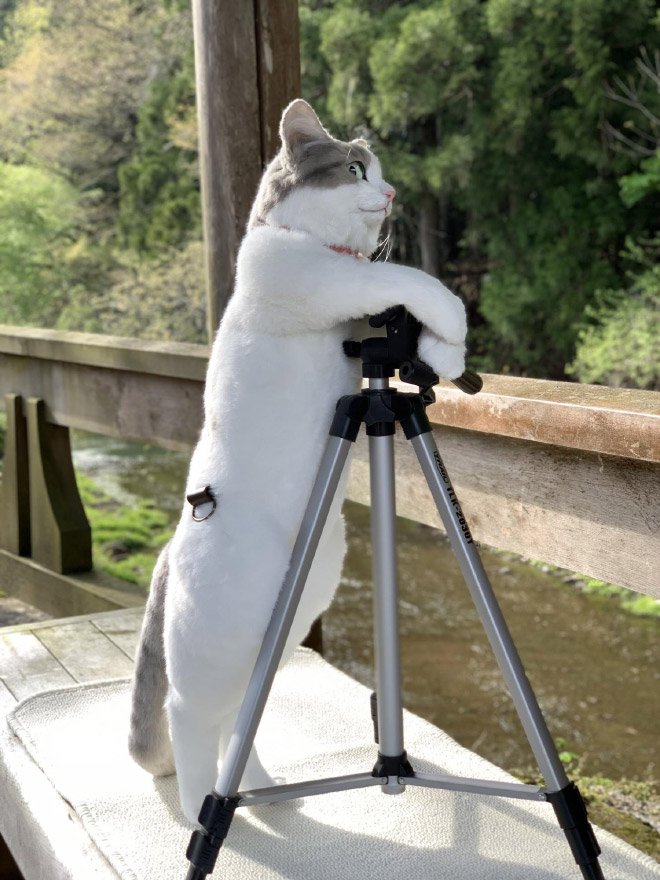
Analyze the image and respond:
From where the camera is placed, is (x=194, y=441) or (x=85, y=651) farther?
(x=194, y=441)

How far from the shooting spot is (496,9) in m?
9.02

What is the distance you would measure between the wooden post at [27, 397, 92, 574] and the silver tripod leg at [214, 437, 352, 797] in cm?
163

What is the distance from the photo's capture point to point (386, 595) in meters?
1.25

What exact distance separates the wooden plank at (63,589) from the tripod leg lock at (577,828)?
160 centimetres

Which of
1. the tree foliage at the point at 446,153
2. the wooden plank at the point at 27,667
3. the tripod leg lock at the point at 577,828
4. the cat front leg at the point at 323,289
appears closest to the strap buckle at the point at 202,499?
the cat front leg at the point at 323,289

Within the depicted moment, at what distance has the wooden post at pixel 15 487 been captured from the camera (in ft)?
9.36

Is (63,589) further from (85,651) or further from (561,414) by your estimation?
(561,414)

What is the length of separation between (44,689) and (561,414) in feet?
3.95

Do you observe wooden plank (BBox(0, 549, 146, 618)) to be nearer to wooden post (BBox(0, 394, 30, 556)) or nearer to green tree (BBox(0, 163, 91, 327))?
wooden post (BBox(0, 394, 30, 556))

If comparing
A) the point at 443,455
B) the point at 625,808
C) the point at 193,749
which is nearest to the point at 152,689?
the point at 193,749

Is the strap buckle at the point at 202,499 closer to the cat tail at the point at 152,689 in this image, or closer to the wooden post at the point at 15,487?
the cat tail at the point at 152,689

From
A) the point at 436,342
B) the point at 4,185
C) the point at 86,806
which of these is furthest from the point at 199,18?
the point at 4,185

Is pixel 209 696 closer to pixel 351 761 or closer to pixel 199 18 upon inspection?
pixel 351 761

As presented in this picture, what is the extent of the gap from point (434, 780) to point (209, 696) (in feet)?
1.05
